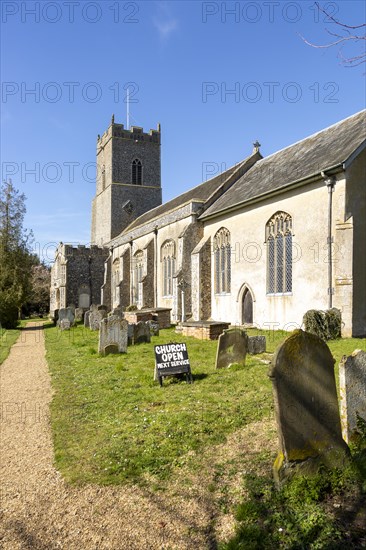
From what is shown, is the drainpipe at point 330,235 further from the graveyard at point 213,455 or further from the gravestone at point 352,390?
the gravestone at point 352,390

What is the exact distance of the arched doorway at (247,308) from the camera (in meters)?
17.9

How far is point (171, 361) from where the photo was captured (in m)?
7.79

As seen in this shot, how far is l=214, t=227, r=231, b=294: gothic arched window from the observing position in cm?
1944

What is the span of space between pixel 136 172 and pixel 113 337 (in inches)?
1305

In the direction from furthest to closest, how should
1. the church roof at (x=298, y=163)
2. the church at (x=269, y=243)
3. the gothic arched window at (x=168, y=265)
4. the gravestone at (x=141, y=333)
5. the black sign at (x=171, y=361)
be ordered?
the gothic arched window at (x=168, y=265) < the church roof at (x=298, y=163) < the gravestone at (x=141, y=333) < the church at (x=269, y=243) < the black sign at (x=171, y=361)

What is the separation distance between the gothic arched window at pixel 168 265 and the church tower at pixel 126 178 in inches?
622

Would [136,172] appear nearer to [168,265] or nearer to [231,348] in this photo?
[168,265]

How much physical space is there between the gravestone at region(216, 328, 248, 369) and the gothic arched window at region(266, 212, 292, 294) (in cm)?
727

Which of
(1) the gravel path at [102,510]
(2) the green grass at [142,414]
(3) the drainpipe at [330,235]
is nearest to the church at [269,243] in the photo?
(3) the drainpipe at [330,235]

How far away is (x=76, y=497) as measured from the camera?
3.91m

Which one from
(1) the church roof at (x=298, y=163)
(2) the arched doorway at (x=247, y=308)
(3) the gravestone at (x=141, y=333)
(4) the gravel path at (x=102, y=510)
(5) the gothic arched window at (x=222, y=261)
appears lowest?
(4) the gravel path at (x=102, y=510)

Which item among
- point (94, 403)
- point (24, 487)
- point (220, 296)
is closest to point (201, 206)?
point (220, 296)

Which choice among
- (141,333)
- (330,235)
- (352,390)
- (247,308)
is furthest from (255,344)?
(247,308)

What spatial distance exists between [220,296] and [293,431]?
52.5ft
